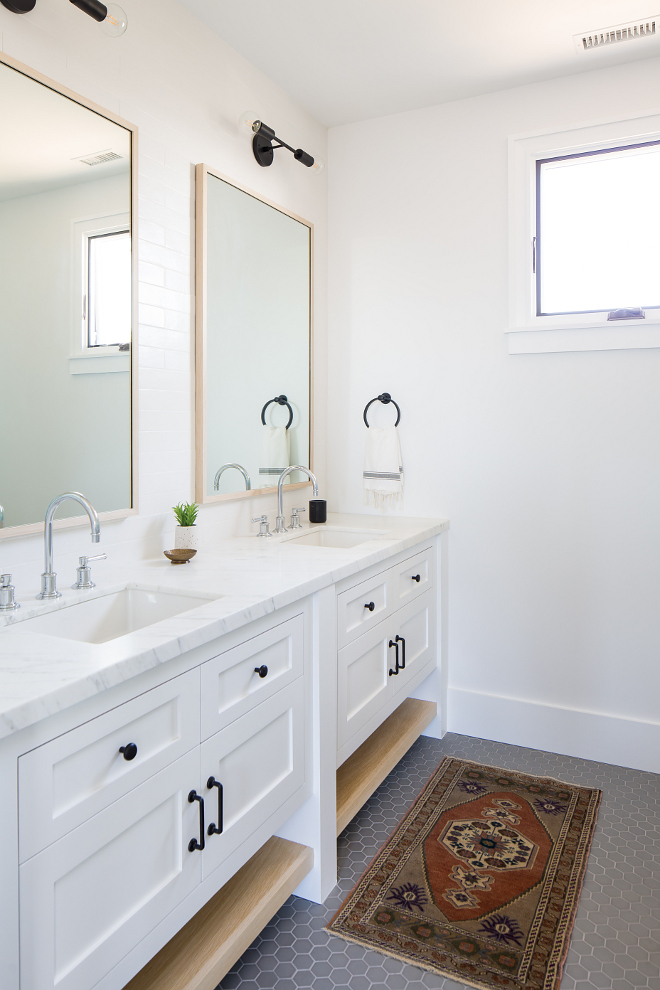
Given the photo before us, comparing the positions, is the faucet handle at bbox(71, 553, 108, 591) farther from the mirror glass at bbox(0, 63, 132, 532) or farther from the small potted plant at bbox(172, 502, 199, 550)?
the small potted plant at bbox(172, 502, 199, 550)

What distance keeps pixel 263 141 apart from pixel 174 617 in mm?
1888

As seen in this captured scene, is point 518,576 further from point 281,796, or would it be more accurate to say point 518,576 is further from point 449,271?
point 281,796

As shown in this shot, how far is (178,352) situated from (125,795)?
4.50 ft

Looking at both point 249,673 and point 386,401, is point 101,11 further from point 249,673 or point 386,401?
point 386,401

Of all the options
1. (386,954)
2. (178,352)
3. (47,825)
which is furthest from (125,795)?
(178,352)

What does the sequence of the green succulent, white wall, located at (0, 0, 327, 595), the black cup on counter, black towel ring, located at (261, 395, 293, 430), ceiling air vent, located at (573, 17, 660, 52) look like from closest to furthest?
white wall, located at (0, 0, 327, 595), the green succulent, ceiling air vent, located at (573, 17, 660, 52), black towel ring, located at (261, 395, 293, 430), the black cup on counter

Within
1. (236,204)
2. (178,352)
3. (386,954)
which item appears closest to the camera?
(386,954)

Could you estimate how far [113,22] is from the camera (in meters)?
1.56

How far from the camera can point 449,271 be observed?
2773mm

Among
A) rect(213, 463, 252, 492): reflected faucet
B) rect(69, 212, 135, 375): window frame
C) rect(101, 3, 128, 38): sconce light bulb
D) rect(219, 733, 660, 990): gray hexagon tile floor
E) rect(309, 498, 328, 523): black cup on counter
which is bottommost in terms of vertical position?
rect(219, 733, 660, 990): gray hexagon tile floor

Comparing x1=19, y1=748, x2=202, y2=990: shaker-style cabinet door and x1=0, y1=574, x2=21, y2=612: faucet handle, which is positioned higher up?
x1=0, y1=574, x2=21, y2=612: faucet handle

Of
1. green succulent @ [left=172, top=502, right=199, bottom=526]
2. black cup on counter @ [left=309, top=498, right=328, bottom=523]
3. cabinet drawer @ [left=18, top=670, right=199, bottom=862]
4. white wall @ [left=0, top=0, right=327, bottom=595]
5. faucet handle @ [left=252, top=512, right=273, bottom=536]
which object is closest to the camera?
cabinet drawer @ [left=18, top=670, right=199, bottom=862]

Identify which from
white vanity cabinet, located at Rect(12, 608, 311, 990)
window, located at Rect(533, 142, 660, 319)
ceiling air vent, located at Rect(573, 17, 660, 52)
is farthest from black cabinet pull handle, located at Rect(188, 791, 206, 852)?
ceiling air vent, located at Rect(573, 17, 660, 52)

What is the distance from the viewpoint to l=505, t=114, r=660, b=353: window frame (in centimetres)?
243
